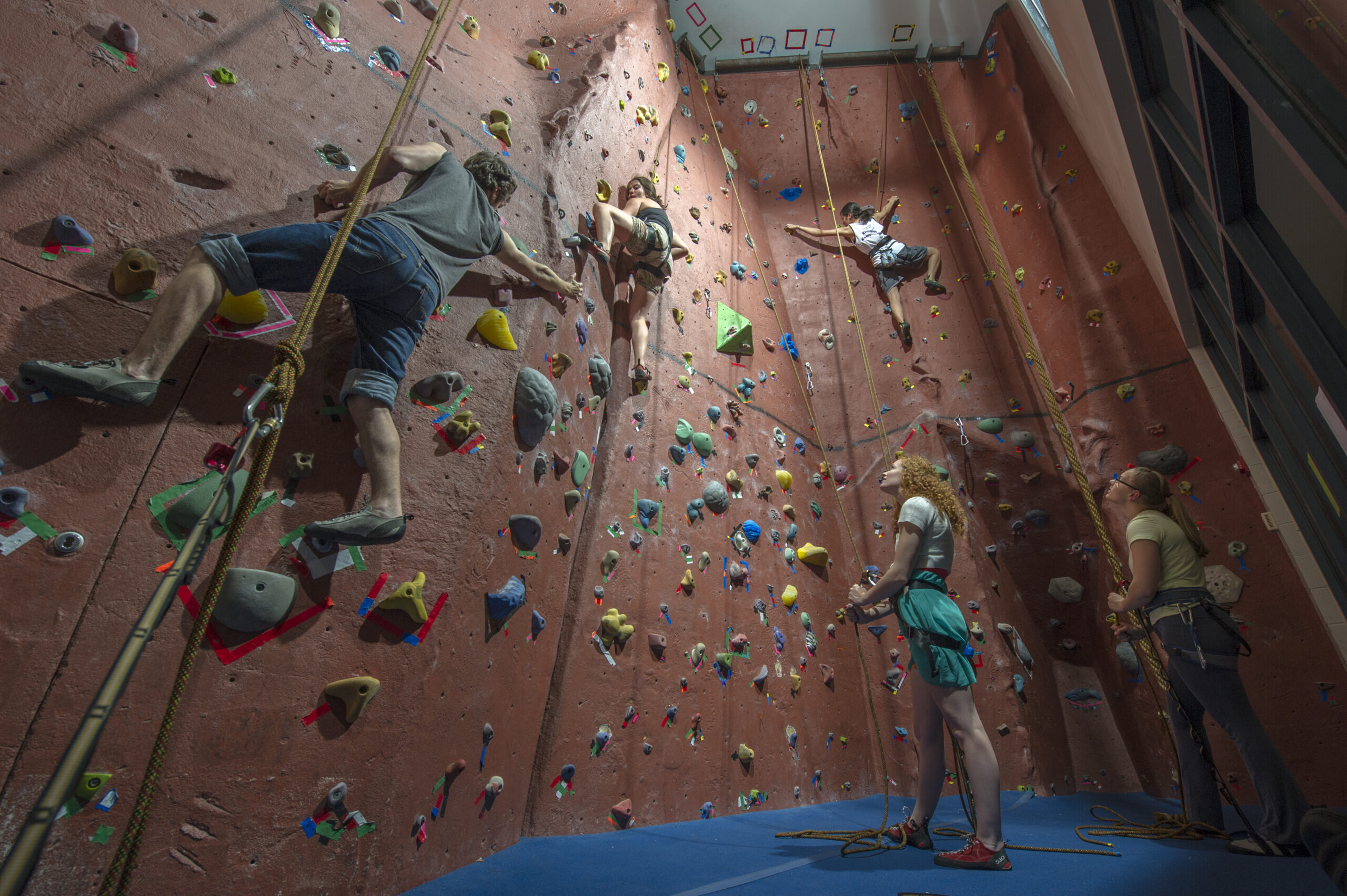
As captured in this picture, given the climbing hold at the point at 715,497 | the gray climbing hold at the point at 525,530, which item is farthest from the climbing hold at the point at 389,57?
the climbing hold at the point at 715,497

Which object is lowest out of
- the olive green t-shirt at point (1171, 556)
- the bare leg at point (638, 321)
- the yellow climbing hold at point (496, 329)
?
the olive green t-shirt at point (1171, 556)

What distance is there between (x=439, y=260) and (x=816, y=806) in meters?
2.97

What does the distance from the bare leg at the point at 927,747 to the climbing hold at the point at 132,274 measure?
7.40 ft

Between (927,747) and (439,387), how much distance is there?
1.85 meters

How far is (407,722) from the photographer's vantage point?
1631 millimetres

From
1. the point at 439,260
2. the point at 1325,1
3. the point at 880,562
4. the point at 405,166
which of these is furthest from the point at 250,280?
the point at 880,562

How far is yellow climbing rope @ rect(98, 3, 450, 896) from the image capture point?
70cm

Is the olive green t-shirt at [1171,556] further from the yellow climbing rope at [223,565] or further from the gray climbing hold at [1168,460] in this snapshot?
the yellow climbing rope at [223,565]

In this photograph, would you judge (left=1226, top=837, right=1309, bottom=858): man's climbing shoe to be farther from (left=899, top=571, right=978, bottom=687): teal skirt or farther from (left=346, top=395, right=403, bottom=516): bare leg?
(left=346, top=395, right=403, bottom=516): bare leg

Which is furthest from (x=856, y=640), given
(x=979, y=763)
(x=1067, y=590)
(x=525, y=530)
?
(x=525, y=530)

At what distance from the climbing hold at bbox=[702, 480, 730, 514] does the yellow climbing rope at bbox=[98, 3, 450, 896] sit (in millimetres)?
2156

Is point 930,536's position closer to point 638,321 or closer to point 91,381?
point 638,321

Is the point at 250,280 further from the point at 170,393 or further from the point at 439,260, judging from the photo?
the point at 439,260

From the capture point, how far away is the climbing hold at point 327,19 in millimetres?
2070
